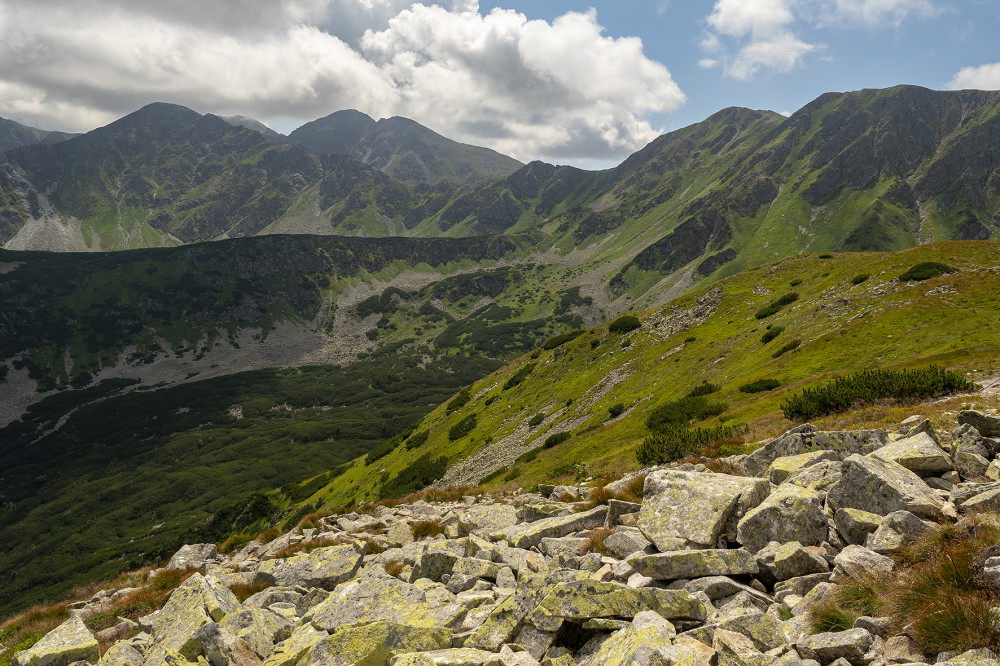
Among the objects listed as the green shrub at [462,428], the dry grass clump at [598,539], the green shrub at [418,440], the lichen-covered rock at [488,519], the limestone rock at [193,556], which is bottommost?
the green shrub at [418,440]

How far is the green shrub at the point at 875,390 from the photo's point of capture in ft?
73.0

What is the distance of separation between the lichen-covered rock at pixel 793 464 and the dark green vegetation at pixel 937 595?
17.2 feet

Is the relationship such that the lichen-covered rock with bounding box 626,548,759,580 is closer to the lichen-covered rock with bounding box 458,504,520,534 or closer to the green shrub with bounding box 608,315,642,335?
the lichen-covered rock with bounding box 458,504,520,534

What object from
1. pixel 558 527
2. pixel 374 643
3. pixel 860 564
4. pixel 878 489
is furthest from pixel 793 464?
pixel 374 643

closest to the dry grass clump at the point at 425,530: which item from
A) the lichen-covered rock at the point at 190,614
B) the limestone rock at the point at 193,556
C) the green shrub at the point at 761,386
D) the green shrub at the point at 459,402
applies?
the lichen-covered rock at the point at 190,614

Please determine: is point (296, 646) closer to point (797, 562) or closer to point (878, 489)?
point (797, 562)

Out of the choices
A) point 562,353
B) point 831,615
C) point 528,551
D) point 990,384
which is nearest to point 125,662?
point 528,551

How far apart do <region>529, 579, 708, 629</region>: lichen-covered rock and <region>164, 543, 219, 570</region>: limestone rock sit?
20.8m

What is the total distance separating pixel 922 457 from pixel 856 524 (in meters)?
4.34

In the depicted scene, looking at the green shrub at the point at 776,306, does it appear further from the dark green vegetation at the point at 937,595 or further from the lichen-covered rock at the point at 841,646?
the lichen-covered rock at the point at 841,646

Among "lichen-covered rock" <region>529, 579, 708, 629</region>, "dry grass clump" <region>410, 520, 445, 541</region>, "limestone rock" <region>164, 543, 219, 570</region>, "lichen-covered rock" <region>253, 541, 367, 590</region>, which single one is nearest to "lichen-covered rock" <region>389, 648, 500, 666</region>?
"lichen-covered rock" <region>529, 579, 708, 629</region>

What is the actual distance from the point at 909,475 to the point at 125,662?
58.4 ft

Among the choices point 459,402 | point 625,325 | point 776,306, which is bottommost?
point 459,402

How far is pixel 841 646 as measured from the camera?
5.41 metres
